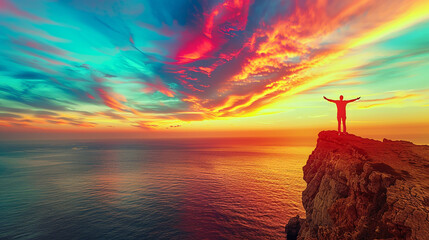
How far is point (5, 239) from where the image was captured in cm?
2761

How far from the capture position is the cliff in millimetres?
11219

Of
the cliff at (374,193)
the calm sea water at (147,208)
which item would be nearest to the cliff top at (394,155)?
the cliff at (374,193)

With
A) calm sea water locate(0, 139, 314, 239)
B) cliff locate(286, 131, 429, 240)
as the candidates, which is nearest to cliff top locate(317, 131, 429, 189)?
cliff locate(286, 131, 429, 240)

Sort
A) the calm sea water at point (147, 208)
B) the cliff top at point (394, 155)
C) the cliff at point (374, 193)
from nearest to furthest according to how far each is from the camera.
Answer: the cliff at point (374, 193) → the cliff top at point (394, 155) → the calm sea water at point (147, 208)

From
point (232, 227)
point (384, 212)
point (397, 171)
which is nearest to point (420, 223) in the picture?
point (384, 212)

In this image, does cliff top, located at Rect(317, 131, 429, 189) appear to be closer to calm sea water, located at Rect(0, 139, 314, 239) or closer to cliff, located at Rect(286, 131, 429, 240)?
cliff, located at Rect(286, 131, 429, 240)

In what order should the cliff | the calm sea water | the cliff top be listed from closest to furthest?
the cliff < the cliff top < the calm sea water

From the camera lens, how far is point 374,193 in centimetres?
1427

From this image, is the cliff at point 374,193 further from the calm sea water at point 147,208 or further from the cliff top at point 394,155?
the calm sea water at point 147,208

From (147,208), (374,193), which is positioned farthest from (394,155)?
(147,208)

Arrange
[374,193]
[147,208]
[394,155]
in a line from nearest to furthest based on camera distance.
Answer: [374,193] → [394,155] → [147,208]

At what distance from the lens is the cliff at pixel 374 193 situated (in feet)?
36.8

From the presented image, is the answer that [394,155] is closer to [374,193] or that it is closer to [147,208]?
[374,193]

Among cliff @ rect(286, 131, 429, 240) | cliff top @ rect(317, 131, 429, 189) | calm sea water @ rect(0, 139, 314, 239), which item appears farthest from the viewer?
calm sea water @ rect(0, 139, 314, 239)
